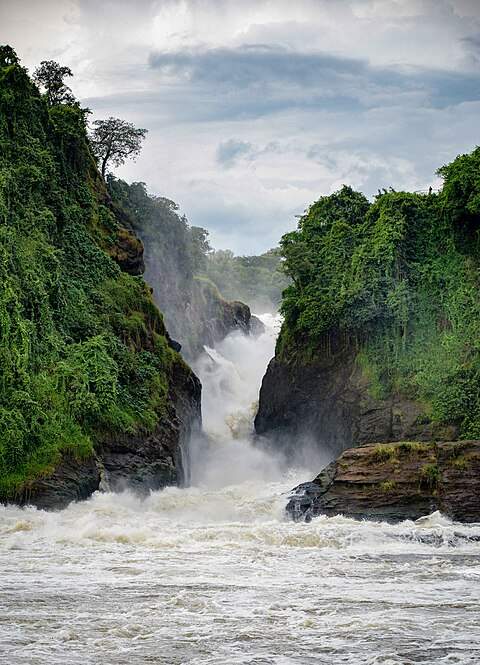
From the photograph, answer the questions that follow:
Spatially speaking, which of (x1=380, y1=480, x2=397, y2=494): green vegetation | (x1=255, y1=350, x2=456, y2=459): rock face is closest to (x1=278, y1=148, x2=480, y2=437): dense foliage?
(x1=255, y1=350, x2=456, y2=459): rock face

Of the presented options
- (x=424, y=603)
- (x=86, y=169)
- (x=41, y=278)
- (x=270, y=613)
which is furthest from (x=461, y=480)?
(x=86, y=169)

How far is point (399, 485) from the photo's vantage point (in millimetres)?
25375

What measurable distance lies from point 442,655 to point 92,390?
67.0 ft

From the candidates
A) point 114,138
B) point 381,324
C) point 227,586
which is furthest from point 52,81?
point 227,586

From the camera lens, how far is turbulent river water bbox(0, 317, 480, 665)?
1163 cm

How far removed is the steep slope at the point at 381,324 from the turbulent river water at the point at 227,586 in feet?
28.6

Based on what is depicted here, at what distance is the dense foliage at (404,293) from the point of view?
109ft

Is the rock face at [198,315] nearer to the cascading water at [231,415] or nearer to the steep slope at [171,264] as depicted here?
the steep slope at [171,264]

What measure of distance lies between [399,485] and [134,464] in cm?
1042

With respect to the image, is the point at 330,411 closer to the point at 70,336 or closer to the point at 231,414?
the point at 231,414

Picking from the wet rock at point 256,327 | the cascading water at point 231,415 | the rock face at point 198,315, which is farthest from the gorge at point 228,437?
the wet rock at point 256,327

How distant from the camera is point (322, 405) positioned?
38.3m

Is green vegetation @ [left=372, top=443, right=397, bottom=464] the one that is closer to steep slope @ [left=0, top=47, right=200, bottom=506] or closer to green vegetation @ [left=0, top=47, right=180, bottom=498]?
steep slope @ [left=0, top=47, right=200, bottom=506]

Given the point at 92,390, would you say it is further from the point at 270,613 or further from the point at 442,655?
the point at 442,655
